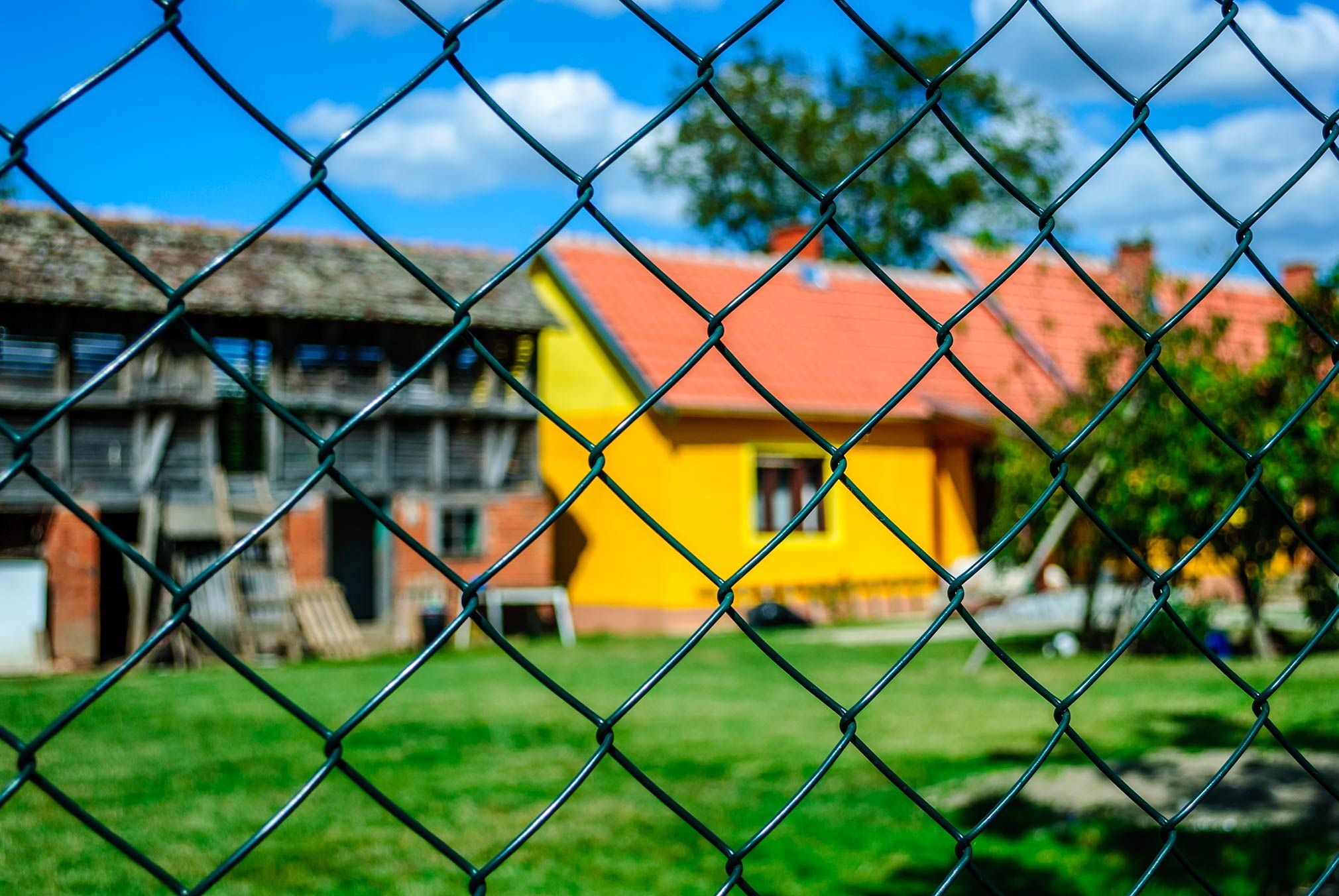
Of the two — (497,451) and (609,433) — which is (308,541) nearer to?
(497,451)

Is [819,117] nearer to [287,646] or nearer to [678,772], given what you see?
[287,646]

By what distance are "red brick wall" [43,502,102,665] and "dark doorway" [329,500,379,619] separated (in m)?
4.40

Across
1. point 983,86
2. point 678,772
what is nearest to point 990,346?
point 678,772

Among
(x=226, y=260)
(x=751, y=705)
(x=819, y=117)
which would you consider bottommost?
(x=751, y=705)

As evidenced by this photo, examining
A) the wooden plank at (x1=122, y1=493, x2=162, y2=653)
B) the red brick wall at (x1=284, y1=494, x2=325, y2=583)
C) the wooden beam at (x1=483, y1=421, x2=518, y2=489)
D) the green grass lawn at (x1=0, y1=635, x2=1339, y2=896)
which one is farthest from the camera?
the wooden beam at (x1=483, y1=421, x2=518, y2=489)

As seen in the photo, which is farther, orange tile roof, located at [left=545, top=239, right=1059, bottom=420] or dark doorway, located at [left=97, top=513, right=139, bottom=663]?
orange tile roof, located at [left=545, top=239, right=1059, bottom=420]

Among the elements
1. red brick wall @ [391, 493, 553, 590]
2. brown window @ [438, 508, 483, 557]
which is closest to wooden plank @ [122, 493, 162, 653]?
red brick wall @ [391, 493, 553, 590]

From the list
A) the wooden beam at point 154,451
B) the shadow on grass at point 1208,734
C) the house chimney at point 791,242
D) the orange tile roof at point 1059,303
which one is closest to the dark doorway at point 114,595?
the wooden beam at point 154,451

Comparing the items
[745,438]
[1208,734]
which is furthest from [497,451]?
[1208,734]

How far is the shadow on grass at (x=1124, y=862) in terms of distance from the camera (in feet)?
14.0

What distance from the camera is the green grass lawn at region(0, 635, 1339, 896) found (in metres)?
4.79

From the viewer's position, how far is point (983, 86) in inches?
1423

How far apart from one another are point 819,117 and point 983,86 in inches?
207

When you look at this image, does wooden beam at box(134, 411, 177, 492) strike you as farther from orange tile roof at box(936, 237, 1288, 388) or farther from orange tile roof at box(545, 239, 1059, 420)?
orange tile roof at box(936, 237, 1288, 388)
